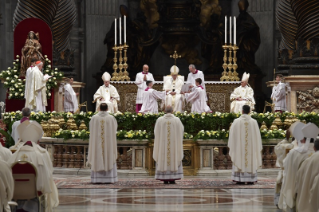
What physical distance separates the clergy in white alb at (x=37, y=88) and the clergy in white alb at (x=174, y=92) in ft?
10.9

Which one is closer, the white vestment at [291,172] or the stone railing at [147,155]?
the white vestment at [291,172]

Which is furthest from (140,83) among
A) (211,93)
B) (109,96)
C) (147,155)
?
(147,155)

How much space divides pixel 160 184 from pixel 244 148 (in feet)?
5.88

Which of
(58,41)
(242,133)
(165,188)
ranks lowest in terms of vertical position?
(165,188)

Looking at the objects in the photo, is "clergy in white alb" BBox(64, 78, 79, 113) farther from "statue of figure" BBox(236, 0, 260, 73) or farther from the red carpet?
the red carpet

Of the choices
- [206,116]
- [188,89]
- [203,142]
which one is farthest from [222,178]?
[188,89]

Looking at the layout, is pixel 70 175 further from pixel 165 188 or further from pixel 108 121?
pixel 165 188

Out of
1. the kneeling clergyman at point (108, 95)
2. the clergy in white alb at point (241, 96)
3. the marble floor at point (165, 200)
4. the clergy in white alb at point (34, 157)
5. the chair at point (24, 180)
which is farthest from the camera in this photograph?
the kneeling clergyman at point (108, 95)

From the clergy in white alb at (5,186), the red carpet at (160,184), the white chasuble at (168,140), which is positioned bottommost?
the red carpet at (160,184)

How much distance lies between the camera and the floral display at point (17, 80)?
22.1 metres

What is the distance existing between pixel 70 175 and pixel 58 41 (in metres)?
11.2

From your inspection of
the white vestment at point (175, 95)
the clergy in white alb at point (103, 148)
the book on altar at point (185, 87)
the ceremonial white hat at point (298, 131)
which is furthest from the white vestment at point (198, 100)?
the ceremonial white hat at point (298, 131)

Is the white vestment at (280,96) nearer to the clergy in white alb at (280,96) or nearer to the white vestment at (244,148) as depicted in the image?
the clergy in white alb at (280,96)

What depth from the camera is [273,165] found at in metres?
17.6
